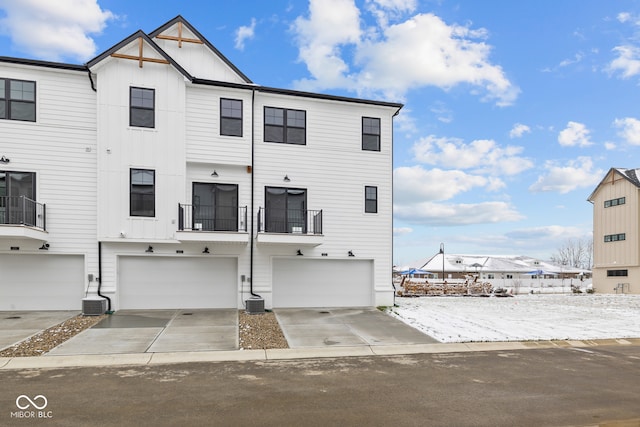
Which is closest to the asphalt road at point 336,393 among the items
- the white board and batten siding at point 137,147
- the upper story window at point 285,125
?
the white board and batten siding at point 137,147

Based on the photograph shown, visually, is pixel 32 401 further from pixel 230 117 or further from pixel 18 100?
pixel 18 100

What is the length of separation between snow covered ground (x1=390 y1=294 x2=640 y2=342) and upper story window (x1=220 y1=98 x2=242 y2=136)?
365 inches

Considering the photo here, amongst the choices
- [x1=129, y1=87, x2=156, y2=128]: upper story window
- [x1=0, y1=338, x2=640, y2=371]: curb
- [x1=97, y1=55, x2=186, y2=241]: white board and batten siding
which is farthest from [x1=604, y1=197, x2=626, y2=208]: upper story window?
[x1=129, y1=87, x2=156, y2=128]: upper story window

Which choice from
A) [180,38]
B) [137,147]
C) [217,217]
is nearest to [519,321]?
[217,217]

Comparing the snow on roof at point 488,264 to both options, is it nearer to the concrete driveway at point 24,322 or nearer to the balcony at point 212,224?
the balcony at point 212,224

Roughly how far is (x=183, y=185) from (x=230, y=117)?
10.6ft

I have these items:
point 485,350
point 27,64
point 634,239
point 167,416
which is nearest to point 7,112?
point 27,64

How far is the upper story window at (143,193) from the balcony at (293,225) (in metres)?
3.92

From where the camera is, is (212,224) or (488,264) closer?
(212,224)

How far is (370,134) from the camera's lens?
18109 millimetres

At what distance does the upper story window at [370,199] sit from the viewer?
58.6ft

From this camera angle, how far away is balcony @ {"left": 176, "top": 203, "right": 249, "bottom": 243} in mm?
15084

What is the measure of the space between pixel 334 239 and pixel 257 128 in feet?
17.8

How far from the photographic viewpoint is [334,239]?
17422mm
